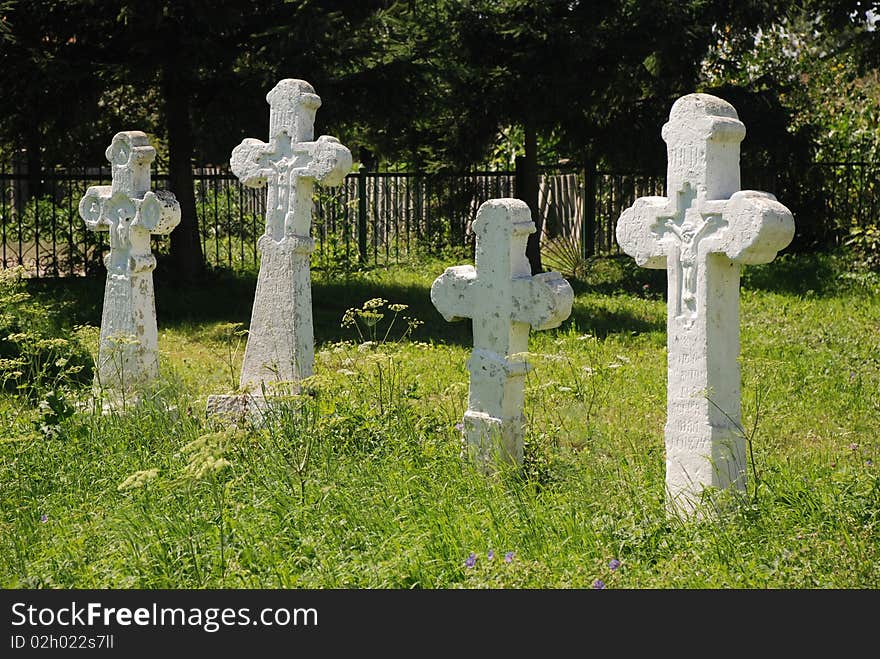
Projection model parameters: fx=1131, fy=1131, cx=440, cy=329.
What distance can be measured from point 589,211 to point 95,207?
1038 cm

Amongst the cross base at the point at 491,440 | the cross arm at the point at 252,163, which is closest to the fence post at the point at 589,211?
the cross arm at the point at 252,163

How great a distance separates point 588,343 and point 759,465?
4.20m

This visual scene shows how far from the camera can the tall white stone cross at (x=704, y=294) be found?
4730 millimetres

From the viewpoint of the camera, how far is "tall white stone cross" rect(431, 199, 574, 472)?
5.40 metres

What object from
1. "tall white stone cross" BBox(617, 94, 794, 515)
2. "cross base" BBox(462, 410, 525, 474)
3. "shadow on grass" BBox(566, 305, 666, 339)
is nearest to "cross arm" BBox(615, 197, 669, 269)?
"tall white stone cross" BBox(617, 94, 794, 515)

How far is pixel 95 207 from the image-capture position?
723 centimetres

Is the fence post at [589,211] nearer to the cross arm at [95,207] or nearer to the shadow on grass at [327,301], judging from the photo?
the shadow on grass at [327,301]

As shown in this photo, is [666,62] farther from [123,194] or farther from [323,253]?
[123,194]

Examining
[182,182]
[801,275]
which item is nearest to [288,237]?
[182,182]

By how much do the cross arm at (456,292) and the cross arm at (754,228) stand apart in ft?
4.67

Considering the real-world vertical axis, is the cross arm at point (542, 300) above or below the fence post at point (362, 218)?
below

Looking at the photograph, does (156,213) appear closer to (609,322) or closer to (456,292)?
(456,292)

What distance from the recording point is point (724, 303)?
4.83m

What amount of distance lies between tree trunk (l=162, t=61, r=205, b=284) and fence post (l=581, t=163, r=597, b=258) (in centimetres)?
621
